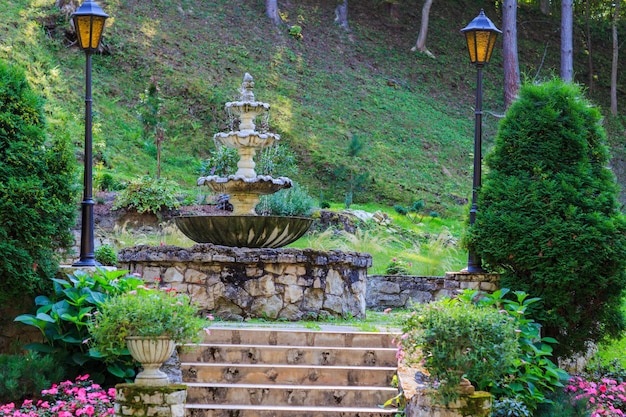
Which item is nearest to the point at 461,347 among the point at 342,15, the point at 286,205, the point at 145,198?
the point at 286,205

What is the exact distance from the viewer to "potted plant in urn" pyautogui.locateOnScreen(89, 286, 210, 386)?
577cm

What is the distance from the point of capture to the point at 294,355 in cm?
741

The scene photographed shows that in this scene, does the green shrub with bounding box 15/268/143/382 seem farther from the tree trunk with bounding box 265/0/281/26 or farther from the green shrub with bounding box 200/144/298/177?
the tree trunk with bounding box 265/0/281/26

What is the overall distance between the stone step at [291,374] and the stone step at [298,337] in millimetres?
492

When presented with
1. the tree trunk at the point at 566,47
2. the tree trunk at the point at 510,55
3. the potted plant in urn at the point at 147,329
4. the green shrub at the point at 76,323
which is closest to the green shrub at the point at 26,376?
the green shrub at the point at 76,323

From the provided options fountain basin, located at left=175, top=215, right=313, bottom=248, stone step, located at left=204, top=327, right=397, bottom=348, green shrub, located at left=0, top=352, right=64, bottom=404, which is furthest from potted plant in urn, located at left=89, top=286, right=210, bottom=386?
fountain basin, located at left=175, top=215, right=313, bottom=248

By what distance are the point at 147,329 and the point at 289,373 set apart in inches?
70.5

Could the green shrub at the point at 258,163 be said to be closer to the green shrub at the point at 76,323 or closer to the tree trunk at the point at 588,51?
the green shrub at the point at 76,323

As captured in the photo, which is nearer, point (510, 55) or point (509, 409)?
point (509, 409)

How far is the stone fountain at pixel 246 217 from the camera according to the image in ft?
31.9

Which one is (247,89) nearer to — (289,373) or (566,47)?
(289,373)

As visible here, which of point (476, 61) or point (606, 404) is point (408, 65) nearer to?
point (476, 61)

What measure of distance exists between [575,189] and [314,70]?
2015cm

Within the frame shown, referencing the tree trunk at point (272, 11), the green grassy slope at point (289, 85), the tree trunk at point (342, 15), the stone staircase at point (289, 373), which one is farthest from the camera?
the tree trunk at point (342, 15)
